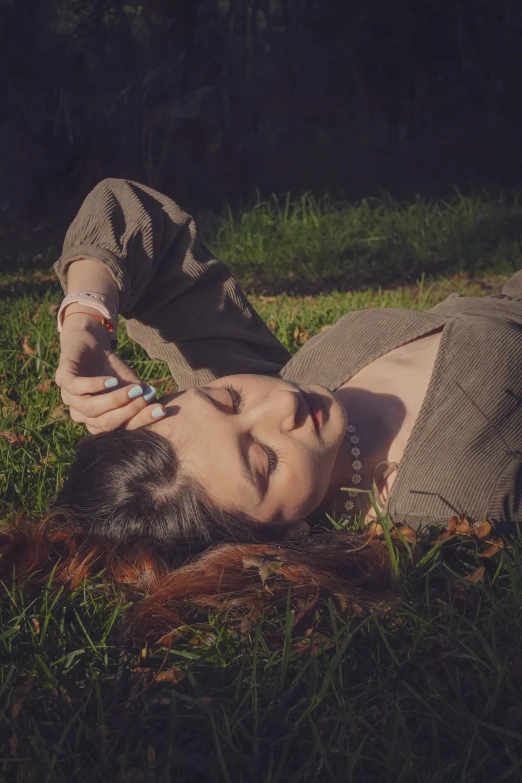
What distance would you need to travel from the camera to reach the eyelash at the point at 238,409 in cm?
236

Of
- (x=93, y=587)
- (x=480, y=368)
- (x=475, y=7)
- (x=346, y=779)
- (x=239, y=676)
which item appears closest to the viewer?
(x=346, y=779)

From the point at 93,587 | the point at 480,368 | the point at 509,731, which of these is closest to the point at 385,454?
the point at 480,368

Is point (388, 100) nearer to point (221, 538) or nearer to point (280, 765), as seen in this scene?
point (221, 538)

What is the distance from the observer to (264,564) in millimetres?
2221

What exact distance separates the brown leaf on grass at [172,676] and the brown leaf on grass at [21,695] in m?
0.27

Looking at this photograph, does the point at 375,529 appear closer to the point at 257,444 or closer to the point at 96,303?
the point at 257,444

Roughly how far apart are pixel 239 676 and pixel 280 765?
0.93 feet

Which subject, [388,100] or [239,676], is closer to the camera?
[239,676]

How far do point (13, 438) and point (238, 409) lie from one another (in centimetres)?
122

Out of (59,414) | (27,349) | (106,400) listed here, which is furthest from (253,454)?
(27,349)

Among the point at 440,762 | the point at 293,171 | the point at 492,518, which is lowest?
the point at 293,171

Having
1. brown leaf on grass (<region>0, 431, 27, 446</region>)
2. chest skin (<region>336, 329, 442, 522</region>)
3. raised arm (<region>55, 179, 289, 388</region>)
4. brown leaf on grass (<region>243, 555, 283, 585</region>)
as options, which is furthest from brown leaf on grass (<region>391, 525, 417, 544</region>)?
brown leaf on grass (<region>0, 431, 27, 446</region>)

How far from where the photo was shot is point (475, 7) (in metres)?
10.1

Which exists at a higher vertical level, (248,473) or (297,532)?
(248,473)
